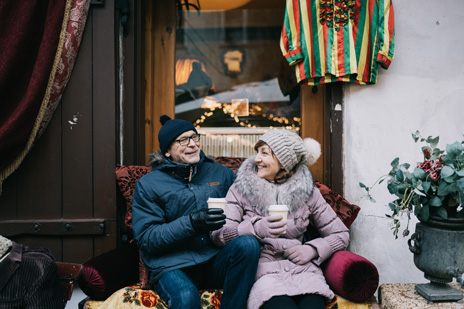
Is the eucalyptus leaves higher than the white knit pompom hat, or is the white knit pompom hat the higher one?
the white knit pompom hat

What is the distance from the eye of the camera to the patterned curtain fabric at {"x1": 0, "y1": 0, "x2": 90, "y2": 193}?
103 inches

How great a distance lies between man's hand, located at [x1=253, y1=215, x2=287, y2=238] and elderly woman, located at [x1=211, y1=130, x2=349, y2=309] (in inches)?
0.4

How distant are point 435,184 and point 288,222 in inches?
31.6

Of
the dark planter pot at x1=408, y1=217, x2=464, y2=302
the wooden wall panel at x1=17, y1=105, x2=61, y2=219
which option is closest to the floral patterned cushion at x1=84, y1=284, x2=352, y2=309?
the dark planter pot at x1=408, y1=217, x2=464, y2=302

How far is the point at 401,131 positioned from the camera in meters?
2.88

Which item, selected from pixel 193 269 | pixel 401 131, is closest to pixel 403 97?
pixel 401 131

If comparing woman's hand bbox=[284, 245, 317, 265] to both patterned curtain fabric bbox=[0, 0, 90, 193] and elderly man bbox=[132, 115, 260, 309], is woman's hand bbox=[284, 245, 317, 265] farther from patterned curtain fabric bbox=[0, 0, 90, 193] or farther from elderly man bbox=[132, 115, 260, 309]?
patterned curtain fabric bbox=[0, 0, 90, 193]

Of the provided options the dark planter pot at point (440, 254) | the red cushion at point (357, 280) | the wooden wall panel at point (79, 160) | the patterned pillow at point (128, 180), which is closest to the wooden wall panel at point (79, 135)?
the wooden wall panel at point (79, 160)

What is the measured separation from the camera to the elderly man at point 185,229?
207cm

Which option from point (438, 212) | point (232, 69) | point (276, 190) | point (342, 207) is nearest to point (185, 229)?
point (276, 190)

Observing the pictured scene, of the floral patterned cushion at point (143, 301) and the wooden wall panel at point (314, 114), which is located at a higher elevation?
the wooden wall panel at point (314, 114)

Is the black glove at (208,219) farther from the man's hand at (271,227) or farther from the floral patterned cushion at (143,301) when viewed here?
the floral patterned cushion at (143,301)

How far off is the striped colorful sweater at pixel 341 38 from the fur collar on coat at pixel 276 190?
84 cm

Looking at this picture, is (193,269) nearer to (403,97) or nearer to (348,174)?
(348,174)
